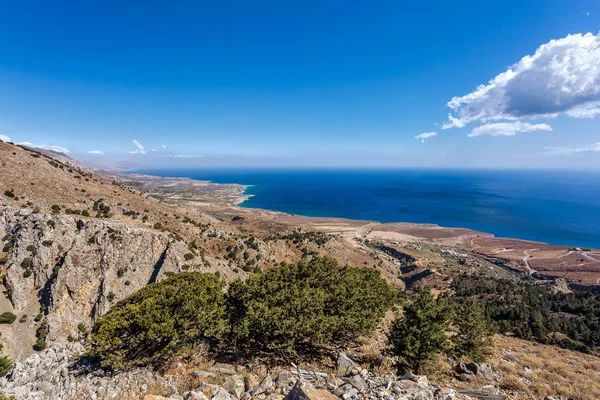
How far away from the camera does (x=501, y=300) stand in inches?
1997

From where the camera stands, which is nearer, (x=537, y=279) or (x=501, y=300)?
(x=501, y=300)

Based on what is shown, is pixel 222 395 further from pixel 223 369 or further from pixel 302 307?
pixel 302 307

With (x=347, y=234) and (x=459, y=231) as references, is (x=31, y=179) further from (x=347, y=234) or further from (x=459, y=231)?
(x=459, y=231)

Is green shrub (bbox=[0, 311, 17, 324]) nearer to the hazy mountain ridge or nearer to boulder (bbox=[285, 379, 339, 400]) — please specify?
the hazy mountain ridge

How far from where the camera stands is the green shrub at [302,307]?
51.7 feet

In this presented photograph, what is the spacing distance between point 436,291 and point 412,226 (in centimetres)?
9593

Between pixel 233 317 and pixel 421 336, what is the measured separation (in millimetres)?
12004

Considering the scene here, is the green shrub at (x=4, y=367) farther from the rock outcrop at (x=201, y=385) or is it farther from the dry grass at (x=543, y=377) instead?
the dry grass at (x=543, y=377)

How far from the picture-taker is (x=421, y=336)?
50.2 feet

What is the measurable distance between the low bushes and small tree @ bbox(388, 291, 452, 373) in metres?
2.35

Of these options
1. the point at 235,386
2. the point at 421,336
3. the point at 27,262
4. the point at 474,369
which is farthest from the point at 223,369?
the point at 27,262

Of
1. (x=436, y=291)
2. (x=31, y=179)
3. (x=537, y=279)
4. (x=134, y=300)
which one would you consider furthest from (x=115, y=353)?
(x=537, y=279)

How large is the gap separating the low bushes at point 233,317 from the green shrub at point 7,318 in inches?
763

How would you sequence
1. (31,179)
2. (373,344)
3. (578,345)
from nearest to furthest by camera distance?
(373,344), (578,345), (31,179)
